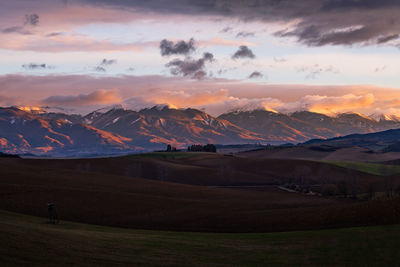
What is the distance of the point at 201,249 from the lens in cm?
4378

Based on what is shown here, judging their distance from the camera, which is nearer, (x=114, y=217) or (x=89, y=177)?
(x=114, y=217)

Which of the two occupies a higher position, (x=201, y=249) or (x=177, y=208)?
(x=201, y=249)

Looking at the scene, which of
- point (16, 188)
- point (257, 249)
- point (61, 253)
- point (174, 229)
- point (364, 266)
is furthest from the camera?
point (16, 188)

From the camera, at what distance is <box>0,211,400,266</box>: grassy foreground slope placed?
105 feet

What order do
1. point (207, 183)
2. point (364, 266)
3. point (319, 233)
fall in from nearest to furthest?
point (364, 266)
point (319, 233)
point (207, 183)

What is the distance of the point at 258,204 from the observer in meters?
96.8

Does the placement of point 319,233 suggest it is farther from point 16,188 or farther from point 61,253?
point 16,188

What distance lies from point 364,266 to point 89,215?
162 ft

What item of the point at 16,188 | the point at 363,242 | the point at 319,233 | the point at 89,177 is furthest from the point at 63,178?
the point at 363,242

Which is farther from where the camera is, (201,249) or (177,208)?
(177,208)

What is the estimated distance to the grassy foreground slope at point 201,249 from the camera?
32.1 meters

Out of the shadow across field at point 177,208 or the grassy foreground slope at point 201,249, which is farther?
the shadow across field at point 177,208

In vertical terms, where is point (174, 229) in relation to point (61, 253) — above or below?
below

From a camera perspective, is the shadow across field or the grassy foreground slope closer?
the grassy foreground slope
